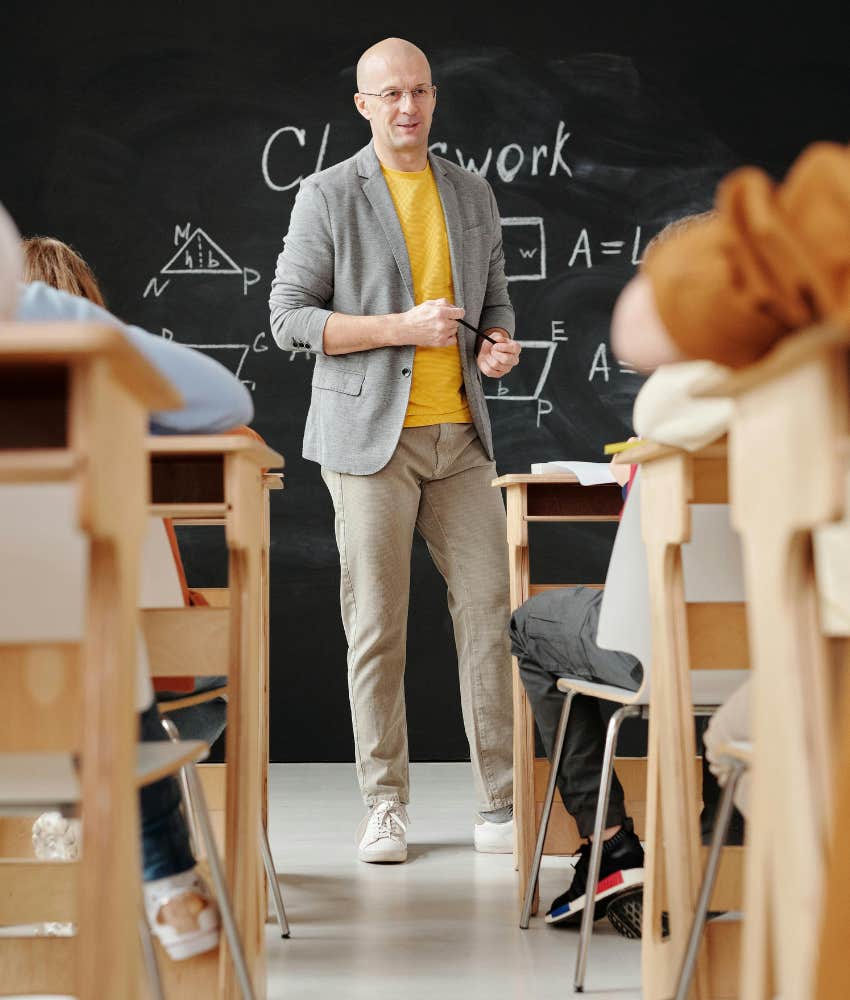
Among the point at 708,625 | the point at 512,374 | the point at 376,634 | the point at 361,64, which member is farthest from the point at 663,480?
the point at 512,374

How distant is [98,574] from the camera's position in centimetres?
106

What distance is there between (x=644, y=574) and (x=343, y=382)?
1.34m

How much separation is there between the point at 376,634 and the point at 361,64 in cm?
137

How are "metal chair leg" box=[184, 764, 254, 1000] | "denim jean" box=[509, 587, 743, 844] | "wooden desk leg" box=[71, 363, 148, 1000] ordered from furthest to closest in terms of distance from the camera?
"denim jean" box=[509, 587, 743, 844] → "metal chair leg" box=[184, 764, 254, 1000] → "wooden desk leg" box=[71, 363, 148, 1000]

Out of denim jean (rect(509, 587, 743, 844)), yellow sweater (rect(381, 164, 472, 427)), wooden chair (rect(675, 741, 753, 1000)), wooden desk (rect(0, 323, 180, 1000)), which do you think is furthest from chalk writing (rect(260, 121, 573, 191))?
wooden desk (rect(0, 323, 180, 1000))

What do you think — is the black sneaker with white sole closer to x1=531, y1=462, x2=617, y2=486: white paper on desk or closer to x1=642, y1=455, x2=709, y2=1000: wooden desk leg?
x1=642, y1=455, x2=709, y2=1000: wooden desk leg

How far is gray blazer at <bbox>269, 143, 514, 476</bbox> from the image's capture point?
9.77 ft

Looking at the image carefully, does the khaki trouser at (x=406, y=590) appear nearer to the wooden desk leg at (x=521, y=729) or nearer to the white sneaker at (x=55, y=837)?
the wooden desk leg at (x=521, y=729)

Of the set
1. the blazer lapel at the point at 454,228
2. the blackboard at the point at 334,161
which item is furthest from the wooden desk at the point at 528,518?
the blackboard at the point at 334,161

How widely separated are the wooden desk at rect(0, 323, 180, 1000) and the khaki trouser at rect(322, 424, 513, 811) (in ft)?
6.07

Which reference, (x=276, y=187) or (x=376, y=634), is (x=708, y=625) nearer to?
(x=376, y=634)

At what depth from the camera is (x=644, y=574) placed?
1.83 metres

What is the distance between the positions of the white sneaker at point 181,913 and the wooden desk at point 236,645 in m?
0.04

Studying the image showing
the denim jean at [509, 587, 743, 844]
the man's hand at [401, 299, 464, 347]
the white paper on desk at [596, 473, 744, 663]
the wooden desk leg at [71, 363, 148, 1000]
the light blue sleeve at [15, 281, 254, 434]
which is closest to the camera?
the wooden desk leg at [71, 363, 148, 1000]
